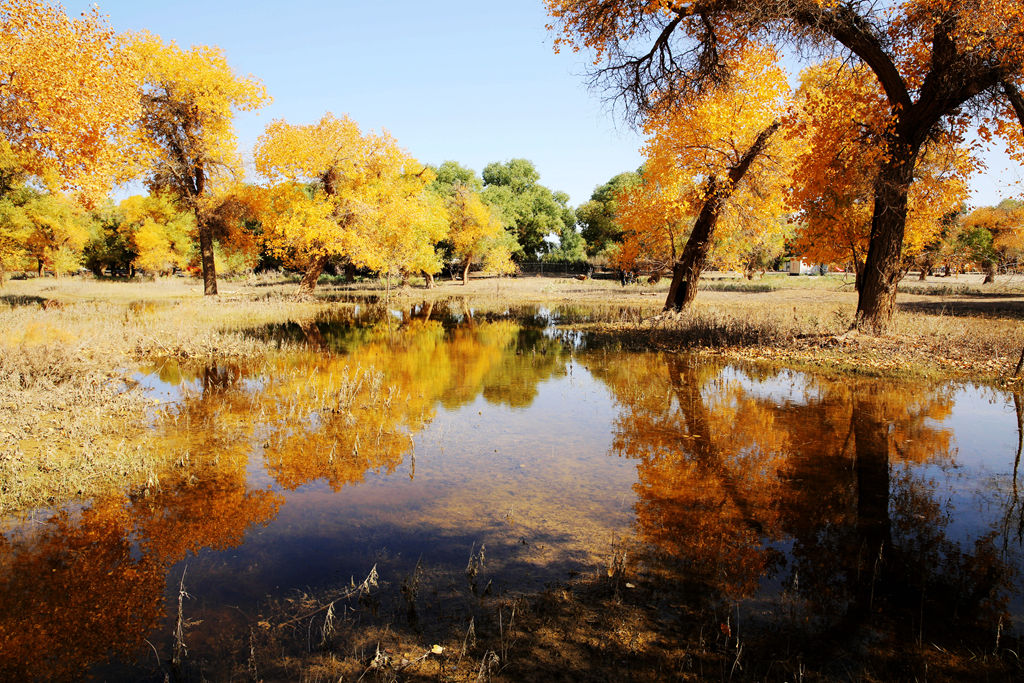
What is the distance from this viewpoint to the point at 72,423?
323 inches

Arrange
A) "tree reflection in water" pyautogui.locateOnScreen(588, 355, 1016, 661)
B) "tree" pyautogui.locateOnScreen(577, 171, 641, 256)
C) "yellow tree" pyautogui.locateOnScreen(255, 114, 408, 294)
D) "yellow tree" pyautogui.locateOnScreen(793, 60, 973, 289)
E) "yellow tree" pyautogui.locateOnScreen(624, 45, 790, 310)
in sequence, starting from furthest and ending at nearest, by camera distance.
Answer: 1. "tree" pyautogui.locateOnScreen(577, 171, 641, 256)
2. "yellow tree" pyautogui.locateOnScreen(255, 114, 408, 294)
3. "yellow tree" pyautogui.locateOnScreen(624, 45, 790, 310)
4. "yellow tree" pyautogui.locateOnScreen(793, 60, 973, 289)
5. "tree reflection in water" pyautogui.locateOnScreen(588, 355, 1016, 661)

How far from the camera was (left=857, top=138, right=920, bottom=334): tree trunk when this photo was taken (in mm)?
13867

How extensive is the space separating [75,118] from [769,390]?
20.2 m

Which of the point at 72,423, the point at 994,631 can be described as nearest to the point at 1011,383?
the point at 994,631

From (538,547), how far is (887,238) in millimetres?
13982

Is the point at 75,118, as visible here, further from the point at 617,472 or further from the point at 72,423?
the point at 617,472

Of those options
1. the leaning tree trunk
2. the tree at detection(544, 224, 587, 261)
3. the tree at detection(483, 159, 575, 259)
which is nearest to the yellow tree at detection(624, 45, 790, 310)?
the leaning tree trunk

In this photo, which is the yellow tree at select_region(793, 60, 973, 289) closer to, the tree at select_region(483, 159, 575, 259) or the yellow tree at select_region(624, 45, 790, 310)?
the yellow tree at select_region(624, 45, 790, 310)

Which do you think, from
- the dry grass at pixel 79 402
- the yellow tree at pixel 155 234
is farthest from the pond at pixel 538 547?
the yellow tree at pixel 155 234

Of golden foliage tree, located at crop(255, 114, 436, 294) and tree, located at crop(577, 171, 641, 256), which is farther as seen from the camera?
tree, located at crop(577, 171, 641, 256)

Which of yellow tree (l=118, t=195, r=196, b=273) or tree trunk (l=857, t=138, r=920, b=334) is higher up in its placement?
yellow tree (l=118, t=195, r=196, b=273)

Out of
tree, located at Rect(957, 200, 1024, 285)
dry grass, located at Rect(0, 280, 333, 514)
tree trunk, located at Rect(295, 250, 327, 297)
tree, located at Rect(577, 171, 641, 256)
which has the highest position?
tree, located at Rect(577, 171, 641, 256)

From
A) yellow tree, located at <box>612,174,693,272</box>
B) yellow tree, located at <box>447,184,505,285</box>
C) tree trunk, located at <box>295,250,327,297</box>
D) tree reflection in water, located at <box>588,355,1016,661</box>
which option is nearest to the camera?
tree reflection in water, located at <box>588,355,1016,661</box>

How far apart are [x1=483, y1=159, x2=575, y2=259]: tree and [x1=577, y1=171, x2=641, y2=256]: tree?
3833 mm
